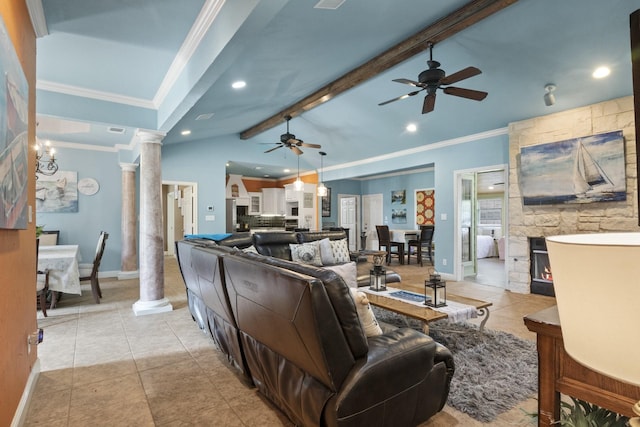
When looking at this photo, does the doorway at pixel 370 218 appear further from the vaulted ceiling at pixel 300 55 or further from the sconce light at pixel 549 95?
the sconce light at pixel 549 95

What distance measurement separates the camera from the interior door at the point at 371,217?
35.4 feet

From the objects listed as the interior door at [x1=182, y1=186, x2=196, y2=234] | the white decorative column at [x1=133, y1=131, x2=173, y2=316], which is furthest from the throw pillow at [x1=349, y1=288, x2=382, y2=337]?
the interior door at [x1=182, y1=186, x2=196, y2=234]

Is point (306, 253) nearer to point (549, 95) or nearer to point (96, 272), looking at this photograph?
point (96, 272)

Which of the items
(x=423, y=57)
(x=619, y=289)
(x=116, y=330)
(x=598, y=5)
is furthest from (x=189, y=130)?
(x=619, y=289)

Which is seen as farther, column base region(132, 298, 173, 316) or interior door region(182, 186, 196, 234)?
interior door region(182, 186, 196, 234)

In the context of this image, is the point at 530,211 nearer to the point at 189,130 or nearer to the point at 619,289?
the point at 619,289

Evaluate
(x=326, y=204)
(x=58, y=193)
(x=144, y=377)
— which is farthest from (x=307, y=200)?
(x=144, y=377)

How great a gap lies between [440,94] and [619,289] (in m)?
5.09

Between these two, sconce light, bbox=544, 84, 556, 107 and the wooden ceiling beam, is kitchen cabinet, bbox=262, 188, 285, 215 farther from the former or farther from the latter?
sconce light, bbox=544, 84, 556, 107

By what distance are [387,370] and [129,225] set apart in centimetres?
667

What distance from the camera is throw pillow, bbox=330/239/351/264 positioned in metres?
5.09

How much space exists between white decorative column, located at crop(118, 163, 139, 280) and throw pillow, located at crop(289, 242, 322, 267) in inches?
151

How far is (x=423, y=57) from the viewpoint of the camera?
418 cm

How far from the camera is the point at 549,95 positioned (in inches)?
160
